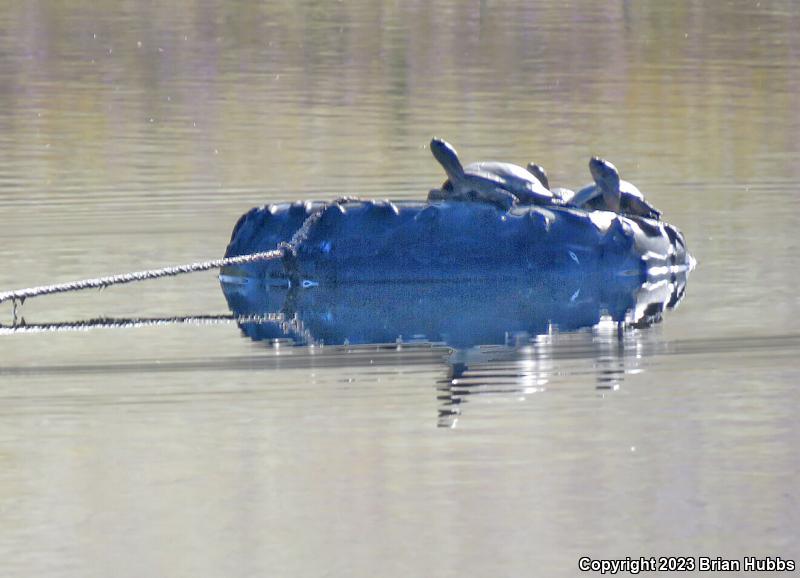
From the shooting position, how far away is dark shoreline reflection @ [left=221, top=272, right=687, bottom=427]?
1392 cm

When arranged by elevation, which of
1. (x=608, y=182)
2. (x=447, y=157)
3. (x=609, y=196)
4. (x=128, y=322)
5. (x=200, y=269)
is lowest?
(x=128, y=322)

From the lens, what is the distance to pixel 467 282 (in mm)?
17688

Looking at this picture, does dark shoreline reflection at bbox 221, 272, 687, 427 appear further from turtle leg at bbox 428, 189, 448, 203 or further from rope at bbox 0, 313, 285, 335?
turtle leg at bbox 428, 189, 448, 203

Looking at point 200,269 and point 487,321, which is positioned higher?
point 200,269

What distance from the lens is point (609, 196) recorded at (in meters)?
18.8

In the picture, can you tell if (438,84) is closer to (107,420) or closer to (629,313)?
(629,313)

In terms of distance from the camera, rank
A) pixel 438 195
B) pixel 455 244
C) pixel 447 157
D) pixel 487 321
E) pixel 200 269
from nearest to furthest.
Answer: pixel 487 321 < pixel 200 269 < pixel 455 244 < pixel 447 157 < pixel 438 195

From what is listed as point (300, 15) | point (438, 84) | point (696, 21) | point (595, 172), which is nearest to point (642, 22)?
point (696, 21)

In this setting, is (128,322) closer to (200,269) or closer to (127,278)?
(127,278)

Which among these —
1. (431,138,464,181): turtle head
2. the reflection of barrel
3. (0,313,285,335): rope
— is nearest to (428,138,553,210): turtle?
(431,138,464,181): turtle head

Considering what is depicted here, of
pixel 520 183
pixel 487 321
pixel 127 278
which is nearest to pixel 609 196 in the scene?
pixel 520 183

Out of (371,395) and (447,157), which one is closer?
(371,395)

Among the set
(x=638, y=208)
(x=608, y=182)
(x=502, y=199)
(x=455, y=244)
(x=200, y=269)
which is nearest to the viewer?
(x=200, y=269)

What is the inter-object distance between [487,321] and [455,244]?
1940 mm
